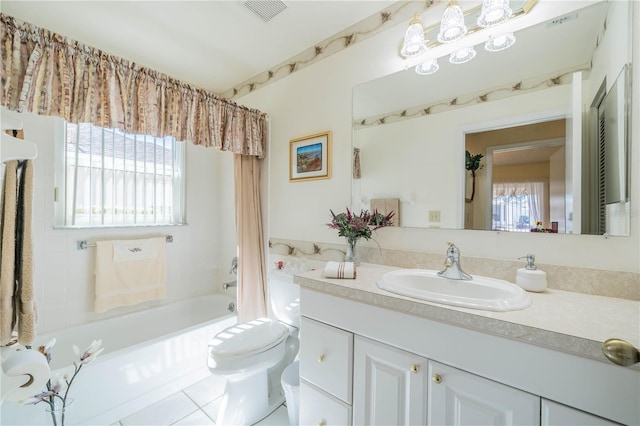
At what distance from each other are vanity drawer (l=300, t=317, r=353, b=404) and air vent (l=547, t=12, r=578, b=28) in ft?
4.99

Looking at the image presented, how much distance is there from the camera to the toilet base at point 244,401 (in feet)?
4.76

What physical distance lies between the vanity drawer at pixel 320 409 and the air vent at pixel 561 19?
1767 millimetres

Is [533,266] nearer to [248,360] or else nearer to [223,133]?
[248,360]

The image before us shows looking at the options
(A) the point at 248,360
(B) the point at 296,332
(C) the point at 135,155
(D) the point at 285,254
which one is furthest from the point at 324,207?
(C) the point at 135,155

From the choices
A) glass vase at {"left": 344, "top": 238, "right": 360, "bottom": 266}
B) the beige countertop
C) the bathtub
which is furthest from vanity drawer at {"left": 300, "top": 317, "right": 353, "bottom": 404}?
the bathtub

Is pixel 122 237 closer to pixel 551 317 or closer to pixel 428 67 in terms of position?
pixel 428 67

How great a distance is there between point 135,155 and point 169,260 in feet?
3.18

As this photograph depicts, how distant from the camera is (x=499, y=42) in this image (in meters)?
1.18

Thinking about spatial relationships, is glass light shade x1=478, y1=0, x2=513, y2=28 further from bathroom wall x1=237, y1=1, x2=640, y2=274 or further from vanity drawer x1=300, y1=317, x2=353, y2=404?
vanity drawer x1=300, y1=317, x2=353, y2=404

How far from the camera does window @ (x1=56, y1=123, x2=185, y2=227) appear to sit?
6.35ft

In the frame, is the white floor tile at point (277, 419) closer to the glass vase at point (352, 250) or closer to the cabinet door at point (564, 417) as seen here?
the glass vase at point (352, 250)

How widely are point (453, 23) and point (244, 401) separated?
87.8 inches

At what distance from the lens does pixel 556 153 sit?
1055 millimetres

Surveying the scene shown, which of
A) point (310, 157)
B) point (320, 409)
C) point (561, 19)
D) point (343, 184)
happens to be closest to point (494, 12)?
point (561, 19)
